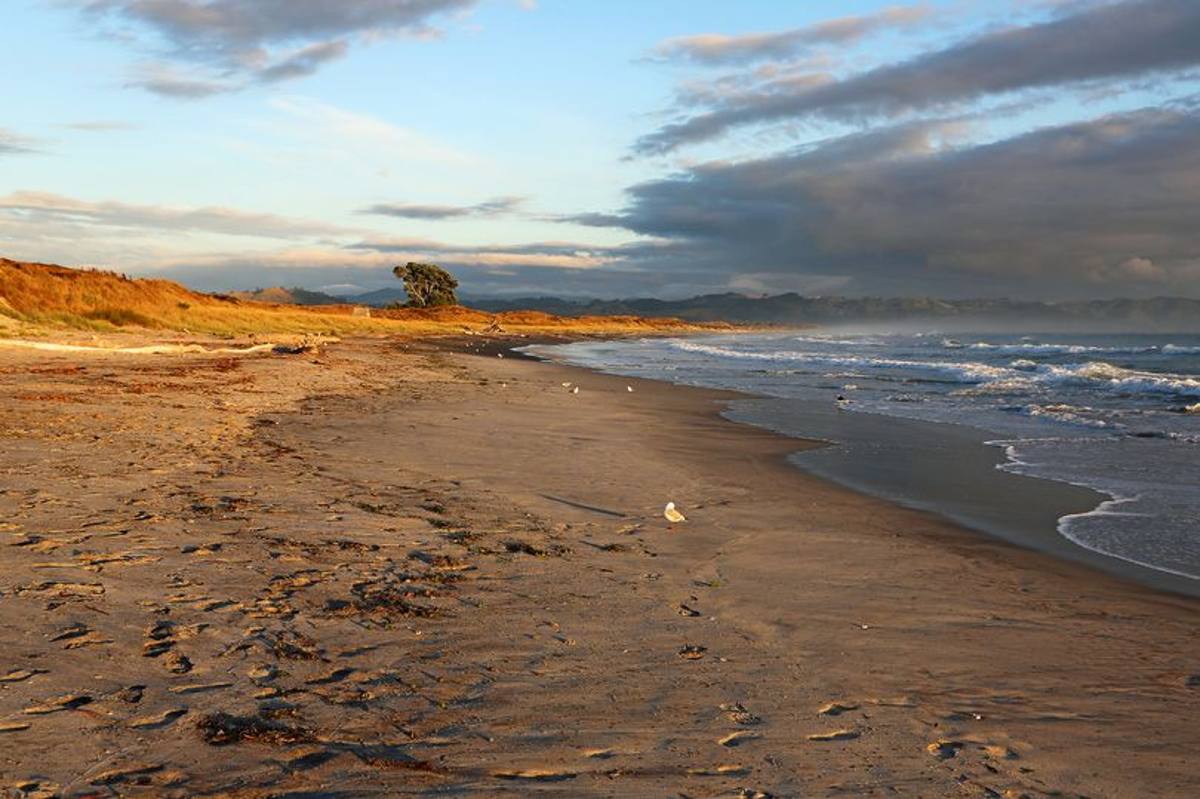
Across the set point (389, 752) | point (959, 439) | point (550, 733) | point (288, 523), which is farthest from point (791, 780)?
point (959, 439)

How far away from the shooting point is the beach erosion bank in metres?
4.11

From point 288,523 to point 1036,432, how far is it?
16.9m

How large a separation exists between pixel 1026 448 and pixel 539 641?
46.7ft

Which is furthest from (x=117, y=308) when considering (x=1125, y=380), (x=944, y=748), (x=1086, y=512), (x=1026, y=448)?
(x=944, y=748)

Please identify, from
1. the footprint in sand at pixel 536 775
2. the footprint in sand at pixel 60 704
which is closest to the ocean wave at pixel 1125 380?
the footprint in sand at pixel 536 775

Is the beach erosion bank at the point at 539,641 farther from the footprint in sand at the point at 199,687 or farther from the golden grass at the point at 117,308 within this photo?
the golden grass at the point at 117,308

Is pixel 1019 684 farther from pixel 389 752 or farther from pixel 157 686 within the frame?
pixel 157 686

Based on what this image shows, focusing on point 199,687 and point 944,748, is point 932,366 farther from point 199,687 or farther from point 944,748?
point 199,687

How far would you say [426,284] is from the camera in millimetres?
114312

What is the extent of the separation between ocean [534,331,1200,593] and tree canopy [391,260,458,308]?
79469mm

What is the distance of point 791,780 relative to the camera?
13.1 feet

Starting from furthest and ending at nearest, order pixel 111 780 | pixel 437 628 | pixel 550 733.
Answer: pixel 437 628, pixel 550 733, pixel 111 780

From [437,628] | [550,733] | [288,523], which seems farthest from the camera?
[288,523]

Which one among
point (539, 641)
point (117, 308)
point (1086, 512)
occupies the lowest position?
point (1086, 512)
